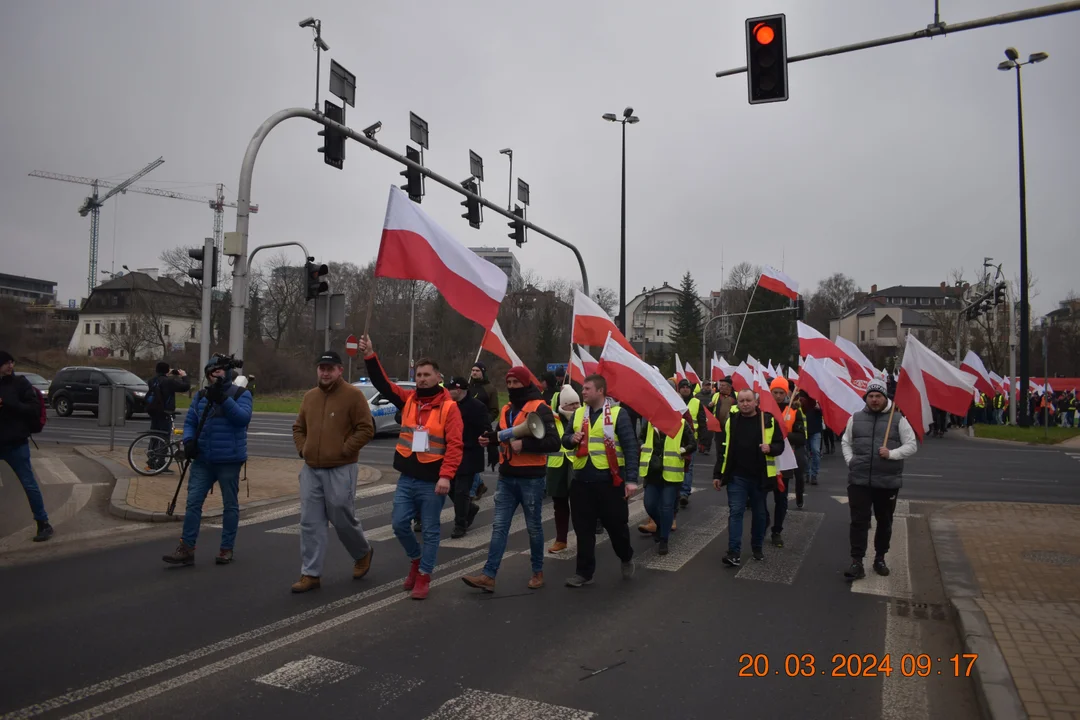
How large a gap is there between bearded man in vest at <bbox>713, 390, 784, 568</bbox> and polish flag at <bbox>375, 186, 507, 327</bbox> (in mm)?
2754

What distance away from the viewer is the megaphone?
6.42 metres

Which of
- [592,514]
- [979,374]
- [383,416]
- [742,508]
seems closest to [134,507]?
[592,514]

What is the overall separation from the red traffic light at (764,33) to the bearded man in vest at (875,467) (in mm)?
4175

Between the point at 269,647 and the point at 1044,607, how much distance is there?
228 inches

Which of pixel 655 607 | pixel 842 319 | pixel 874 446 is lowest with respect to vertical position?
pixel 655 607

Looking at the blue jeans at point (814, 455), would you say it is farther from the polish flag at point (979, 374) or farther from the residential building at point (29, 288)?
the residential building at point (29, 288)

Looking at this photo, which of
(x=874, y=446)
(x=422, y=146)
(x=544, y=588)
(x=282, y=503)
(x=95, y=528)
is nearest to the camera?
(x=544, y=588)

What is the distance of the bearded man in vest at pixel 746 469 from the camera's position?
7.75 meters

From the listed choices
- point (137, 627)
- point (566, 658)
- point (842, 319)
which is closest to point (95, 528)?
point (137, 627)

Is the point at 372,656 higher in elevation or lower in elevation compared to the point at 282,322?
lower

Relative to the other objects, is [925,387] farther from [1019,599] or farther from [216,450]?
[216,450]

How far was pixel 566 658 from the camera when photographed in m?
4.98

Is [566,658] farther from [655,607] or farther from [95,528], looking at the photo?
[95,528]

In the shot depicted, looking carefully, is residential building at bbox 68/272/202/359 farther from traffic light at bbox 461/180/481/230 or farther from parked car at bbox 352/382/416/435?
traffic light at bbox 461/180/481/230
